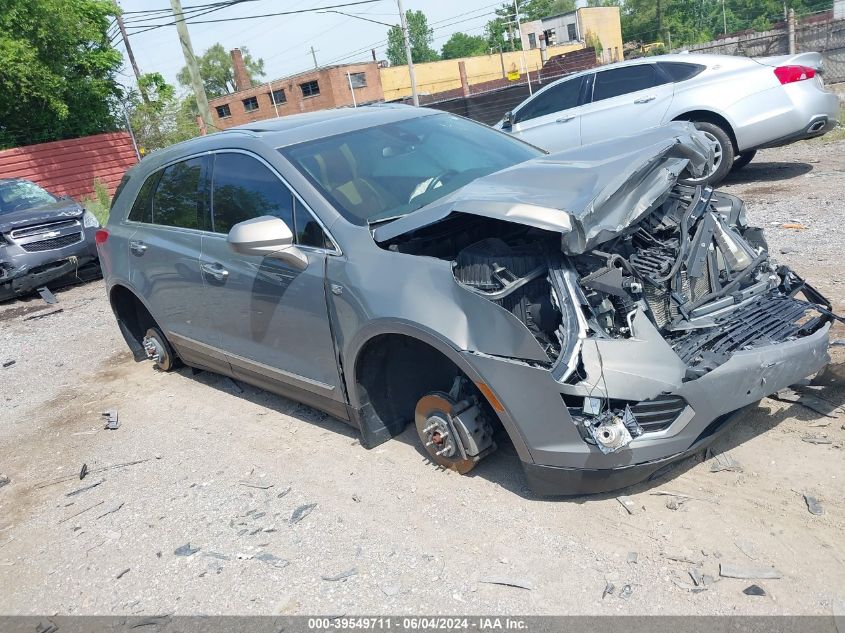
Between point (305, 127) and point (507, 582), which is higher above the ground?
point (305, 127)

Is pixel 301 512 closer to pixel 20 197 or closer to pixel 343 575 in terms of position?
pixel 343 575

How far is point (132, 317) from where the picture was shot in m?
6.30

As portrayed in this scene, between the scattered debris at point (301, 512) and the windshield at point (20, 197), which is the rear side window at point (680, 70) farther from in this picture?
the windshield at point (20, 197)

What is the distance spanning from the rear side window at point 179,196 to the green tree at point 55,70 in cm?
1771

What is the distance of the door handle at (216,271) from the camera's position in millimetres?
4508

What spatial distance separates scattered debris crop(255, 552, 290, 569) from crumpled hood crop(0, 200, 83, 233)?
8774 mm

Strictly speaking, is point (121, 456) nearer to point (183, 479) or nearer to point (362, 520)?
point (183, 479)

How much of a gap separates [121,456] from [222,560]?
175 centimetres

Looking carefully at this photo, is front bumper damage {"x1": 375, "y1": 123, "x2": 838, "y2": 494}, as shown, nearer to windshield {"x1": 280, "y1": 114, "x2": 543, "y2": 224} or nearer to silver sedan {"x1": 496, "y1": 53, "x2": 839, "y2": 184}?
windshield {"x1": 280, "y1": 114, "x2": 543, "y2": 224}

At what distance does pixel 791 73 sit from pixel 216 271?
768 cm

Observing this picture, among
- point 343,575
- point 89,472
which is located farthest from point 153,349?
point 343,575

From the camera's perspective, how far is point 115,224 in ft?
19.1

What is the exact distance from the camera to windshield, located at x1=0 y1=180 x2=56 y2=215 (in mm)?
11305

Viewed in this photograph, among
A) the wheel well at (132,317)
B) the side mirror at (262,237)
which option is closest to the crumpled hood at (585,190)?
the side mirror at (262,237)
